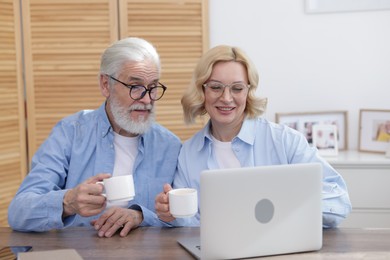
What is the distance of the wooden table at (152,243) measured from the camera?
4.74 ft

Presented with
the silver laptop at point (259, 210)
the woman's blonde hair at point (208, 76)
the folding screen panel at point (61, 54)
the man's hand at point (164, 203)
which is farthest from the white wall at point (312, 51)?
the silver laptop at point (259, 210)

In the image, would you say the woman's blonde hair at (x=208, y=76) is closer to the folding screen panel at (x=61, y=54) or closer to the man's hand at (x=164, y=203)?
the man's hand at (x=164, y=203)

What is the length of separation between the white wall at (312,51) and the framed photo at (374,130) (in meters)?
0.08

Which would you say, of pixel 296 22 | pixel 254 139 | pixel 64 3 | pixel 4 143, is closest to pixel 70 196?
pixel 254 139

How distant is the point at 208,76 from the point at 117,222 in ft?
2.22

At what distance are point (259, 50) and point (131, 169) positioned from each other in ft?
5.48

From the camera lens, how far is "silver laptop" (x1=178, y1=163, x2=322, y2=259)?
1.34 m

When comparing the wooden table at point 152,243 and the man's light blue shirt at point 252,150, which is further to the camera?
the man's light blue shirt at point 252,150

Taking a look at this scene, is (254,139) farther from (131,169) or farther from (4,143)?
(4,143)

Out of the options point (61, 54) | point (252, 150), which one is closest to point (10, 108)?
point (61, 54)

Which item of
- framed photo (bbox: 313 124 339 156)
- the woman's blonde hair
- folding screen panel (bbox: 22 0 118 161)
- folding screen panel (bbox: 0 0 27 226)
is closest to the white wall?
framed photo (bbox: 313 124 339 156)

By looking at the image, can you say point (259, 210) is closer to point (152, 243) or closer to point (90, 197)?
point (152, 243)

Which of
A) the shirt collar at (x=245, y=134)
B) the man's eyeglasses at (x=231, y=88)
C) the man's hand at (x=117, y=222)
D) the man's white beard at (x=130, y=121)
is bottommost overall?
the man's hand at (x=117, y=222)

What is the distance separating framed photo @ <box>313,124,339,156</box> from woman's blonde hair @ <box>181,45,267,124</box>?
4.36 ft
